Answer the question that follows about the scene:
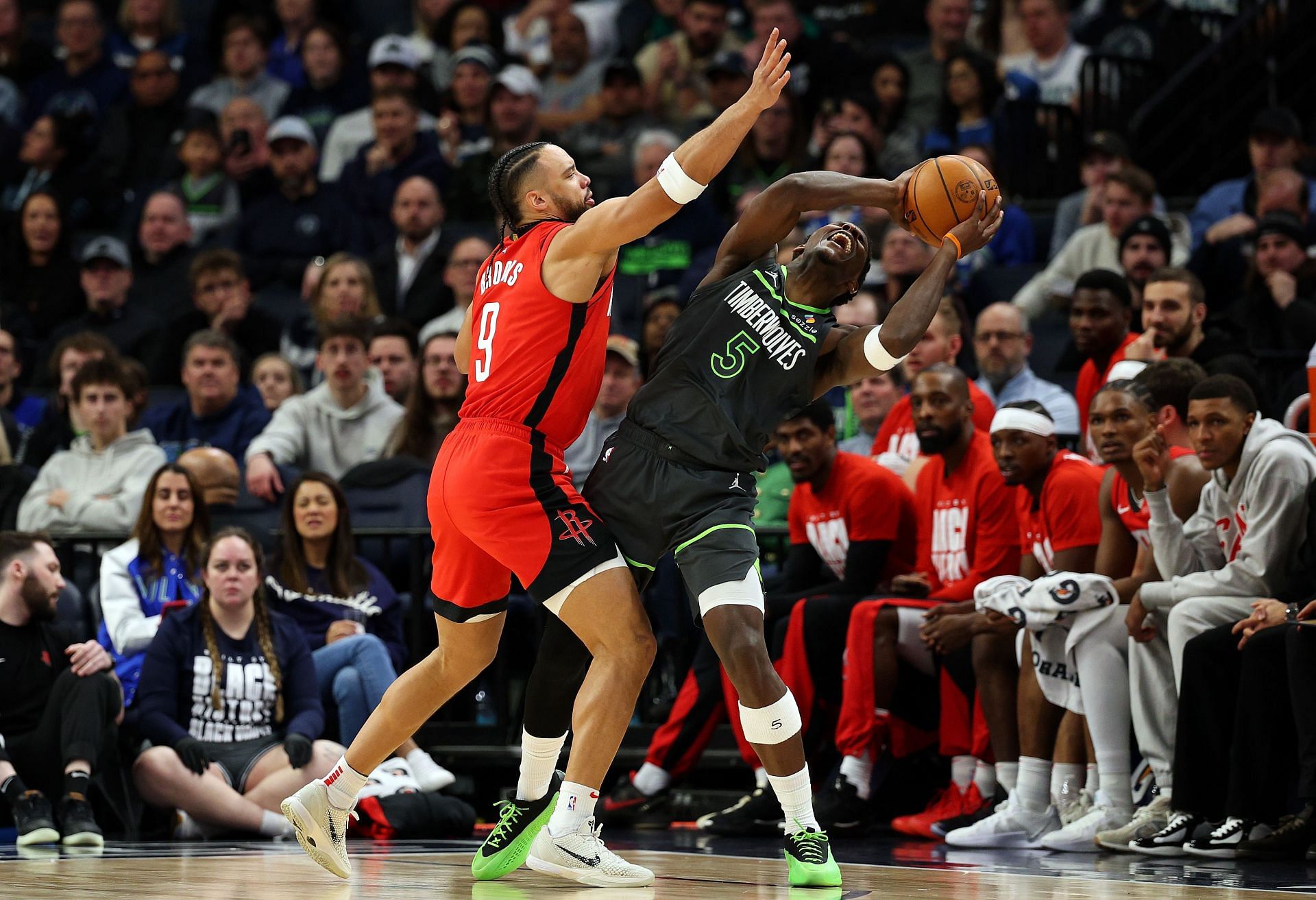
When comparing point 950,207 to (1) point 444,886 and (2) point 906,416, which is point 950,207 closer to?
(1) point 444,886

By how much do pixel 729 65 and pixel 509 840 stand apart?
7.59 m

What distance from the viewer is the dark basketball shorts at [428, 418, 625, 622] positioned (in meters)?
4.61

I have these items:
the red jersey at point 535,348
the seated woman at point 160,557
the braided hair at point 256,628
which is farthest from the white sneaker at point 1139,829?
the seated woman at point 160,557

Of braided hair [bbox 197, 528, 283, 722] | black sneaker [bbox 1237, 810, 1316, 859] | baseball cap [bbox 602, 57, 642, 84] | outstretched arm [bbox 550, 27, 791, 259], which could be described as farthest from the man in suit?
black sneaker [bbox 1237, 810, 1316, 859]

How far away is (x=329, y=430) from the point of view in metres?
8.94

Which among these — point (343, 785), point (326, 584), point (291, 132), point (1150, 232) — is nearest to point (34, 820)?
point (326, 584)

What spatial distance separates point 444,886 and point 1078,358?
491cm

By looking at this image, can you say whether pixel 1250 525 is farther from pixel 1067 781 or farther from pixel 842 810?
pixel 842 810

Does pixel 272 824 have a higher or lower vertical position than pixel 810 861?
lower

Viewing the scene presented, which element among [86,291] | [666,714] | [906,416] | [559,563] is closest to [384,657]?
[666,714]

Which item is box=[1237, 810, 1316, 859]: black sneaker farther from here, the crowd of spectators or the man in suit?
the man in suit

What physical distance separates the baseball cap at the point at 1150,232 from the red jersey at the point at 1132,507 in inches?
88.0

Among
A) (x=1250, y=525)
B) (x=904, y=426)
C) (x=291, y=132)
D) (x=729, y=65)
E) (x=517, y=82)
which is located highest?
A: (x=729, y=65)

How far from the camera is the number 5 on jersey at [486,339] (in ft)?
15.6
